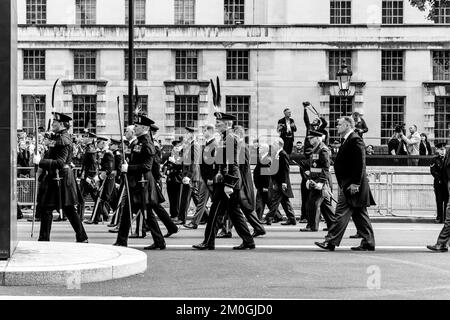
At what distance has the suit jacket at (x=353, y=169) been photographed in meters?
14.3

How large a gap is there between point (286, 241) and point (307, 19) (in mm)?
32827

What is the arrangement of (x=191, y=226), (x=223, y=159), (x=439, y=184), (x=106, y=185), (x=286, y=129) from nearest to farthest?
(x=223, y=159) < (x=191, y=226) < (x=106, y=185) < (x=439, y=184) < (x=286, y=129)

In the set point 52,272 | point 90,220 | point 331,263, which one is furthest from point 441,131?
point 52,272

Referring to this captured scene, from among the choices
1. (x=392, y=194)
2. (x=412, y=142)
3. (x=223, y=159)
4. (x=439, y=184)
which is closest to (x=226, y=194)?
(x=223, y=159)

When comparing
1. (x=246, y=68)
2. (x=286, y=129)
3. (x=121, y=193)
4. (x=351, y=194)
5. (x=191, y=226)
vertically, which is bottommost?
(x=191, y=226)

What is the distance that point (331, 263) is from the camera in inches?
497

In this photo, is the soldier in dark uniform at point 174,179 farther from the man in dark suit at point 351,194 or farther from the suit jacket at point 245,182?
the man in dark suit at point 351,194

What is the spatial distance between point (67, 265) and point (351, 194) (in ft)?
17.4

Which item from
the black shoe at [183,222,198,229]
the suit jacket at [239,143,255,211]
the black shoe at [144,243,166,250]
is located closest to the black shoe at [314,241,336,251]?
the suit jacket at [239,143,255,211]

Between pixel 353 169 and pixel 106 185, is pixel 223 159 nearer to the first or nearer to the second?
pixel 353 169

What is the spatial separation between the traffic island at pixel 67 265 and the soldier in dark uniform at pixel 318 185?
6360 mm

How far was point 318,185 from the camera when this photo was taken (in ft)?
58.2

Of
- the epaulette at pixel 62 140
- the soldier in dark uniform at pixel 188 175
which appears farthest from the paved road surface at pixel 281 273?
the soldier in dark uniform at pixel 188 175
